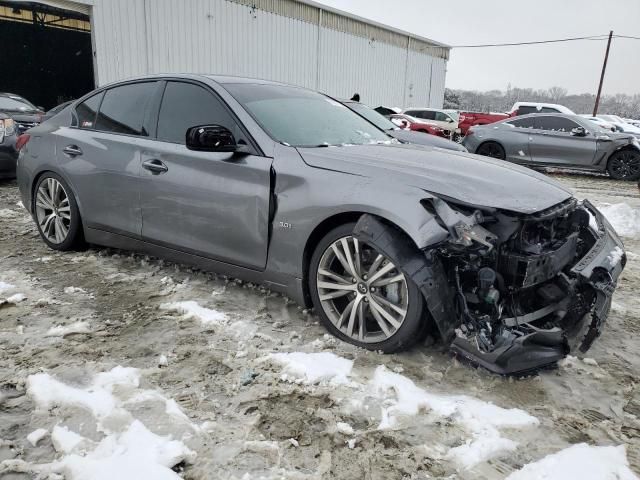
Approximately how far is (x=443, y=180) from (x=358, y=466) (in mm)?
1541

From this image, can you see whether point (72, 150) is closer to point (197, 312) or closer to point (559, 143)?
point (197, 312)

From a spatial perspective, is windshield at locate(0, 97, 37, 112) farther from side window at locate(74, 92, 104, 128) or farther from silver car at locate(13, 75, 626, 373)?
silver car at locate(13, 75, 626, 373)

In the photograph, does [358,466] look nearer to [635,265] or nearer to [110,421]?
[110,421]

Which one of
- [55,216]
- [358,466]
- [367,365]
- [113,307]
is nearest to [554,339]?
[367,365]

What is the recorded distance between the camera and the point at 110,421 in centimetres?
222

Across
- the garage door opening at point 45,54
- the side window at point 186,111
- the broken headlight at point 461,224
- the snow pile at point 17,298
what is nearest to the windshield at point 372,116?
the side window at point 186,111

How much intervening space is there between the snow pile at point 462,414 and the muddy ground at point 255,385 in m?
0.04

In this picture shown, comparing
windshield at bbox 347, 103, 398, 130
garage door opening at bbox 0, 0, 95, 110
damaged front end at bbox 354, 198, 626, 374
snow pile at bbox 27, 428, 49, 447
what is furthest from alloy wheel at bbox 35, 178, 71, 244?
garage door opening at bbox 0, 0, 95, 110

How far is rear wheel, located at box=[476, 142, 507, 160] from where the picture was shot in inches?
461

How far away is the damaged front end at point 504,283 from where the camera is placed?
2480mm

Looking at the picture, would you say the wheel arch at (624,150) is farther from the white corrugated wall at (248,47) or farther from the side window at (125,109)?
the white corrugated wall at (248,47)

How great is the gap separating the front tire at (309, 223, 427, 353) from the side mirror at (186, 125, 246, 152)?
868 millimetres

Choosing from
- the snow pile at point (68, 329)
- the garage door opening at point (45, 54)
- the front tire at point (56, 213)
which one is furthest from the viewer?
the garage door opening at point (45, 54)

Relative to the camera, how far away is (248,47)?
18.3m
